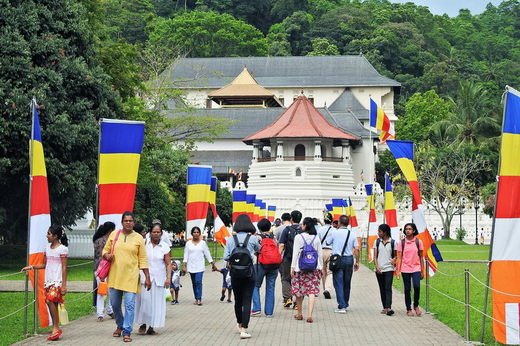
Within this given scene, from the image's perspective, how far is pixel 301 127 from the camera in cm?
7181

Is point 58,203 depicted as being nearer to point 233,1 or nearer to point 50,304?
point 50,304

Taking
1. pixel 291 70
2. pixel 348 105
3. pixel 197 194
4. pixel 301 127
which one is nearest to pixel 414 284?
pixel 197 194

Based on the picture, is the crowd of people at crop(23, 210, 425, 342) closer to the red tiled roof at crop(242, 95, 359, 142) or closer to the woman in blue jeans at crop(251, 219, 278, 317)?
the woman in blue jeans at crop(251, 219, 278, 317)

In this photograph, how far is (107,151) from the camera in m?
14.5

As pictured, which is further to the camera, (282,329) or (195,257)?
(195,257)

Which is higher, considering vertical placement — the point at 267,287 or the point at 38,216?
the point at 38,216

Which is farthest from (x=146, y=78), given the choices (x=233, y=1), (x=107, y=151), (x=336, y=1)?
(x=336, y=1)

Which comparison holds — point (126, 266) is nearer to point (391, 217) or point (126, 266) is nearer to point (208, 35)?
point (391, 217)

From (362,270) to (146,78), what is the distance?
30.6 meters

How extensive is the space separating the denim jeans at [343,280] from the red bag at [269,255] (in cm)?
148

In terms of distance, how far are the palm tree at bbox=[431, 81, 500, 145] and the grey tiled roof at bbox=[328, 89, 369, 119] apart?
50.8 ft

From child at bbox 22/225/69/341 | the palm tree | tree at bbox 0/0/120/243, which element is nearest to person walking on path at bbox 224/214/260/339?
child at bbox 22/225/69/341

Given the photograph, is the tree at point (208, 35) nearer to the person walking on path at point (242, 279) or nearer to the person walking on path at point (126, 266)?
the person walking on path at point (242, 279)

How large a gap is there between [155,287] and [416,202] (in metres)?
5.56
